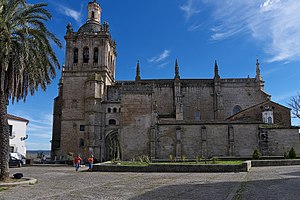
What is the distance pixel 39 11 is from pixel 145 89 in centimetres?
2081

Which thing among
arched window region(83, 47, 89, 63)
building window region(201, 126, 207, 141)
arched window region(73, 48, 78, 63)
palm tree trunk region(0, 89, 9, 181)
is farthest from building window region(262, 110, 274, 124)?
palm tree trunk region(0, 89, 9, 181)

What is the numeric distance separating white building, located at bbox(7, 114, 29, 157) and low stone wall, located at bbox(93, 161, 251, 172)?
24427 millimetres

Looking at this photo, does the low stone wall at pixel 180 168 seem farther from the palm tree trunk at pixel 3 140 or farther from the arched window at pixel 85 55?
the arched window at pixel 85 55

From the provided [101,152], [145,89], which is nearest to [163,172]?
[145,89]

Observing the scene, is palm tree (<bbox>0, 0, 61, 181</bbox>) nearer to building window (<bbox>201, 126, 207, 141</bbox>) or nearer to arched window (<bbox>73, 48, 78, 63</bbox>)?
building window (<bbox>201, 126, 207, 141</bbox>)

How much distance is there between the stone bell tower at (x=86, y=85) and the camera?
38.7 meters

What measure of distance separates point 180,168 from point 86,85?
2407 centimetres

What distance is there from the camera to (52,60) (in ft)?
53.4

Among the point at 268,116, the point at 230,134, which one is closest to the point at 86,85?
the point at 230,134

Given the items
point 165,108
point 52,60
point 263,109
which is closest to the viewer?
point 52,60

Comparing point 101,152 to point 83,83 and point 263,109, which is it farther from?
point 263,109

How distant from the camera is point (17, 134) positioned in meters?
42.2

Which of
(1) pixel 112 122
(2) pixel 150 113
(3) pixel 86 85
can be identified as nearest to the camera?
(2) pixel 150 113

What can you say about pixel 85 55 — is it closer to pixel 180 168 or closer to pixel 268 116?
pixel 268 116
